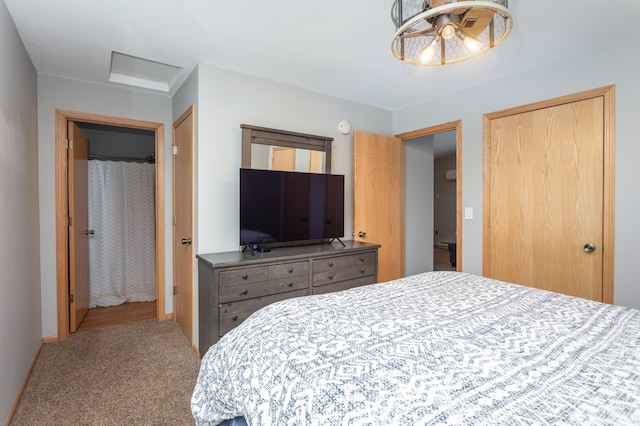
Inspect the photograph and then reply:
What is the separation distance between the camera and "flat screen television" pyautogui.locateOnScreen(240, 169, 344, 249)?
2541 millimetres

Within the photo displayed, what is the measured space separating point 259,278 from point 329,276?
2.15ft

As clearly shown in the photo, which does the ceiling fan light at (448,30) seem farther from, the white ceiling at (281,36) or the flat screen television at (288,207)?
the flat screen television at (288,207)

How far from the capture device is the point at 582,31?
2.12 meters

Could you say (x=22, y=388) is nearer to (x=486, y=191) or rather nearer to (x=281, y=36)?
(x=281, y=36)

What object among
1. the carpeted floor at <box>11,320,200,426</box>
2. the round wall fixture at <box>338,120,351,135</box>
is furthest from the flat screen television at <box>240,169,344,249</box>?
the carpeted floor at <box>11,320,200,426</box>

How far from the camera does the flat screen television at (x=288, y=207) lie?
8.34ft

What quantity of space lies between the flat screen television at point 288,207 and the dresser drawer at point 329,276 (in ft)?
1.24

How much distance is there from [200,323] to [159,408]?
0.65 meters

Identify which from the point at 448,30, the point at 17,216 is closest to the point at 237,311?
the point at 17,216

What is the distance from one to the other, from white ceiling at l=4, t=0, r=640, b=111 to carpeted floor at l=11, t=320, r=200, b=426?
241 centimetres

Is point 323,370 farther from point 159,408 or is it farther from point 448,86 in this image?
point 448,86

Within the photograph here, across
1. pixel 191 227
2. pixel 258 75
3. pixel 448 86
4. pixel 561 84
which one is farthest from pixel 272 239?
pixel 561 84

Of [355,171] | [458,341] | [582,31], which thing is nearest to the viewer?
[458,341]

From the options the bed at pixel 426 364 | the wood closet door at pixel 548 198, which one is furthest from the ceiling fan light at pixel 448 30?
the wood closet door at pixel 548 198
